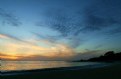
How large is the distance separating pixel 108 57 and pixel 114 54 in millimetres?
4404

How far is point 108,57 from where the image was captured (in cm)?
13250

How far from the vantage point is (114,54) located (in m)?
131
